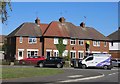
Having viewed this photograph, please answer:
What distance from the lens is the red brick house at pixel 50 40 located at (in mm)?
69375

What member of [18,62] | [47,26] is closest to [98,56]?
[18,62]

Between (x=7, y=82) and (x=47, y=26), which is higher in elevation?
(x=47, y=26)

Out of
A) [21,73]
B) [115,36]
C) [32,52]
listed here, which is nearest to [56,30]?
[32,52]

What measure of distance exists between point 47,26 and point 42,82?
52454mm

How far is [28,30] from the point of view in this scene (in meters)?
71.2

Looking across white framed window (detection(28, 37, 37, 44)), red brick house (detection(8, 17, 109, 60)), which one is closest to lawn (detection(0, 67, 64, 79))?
red brick house (detection(8, 17, 109, 60))

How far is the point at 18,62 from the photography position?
5678cm

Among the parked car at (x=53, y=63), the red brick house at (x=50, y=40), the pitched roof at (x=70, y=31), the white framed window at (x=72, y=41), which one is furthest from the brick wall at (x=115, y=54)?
the parked car at (x=53, y=63)

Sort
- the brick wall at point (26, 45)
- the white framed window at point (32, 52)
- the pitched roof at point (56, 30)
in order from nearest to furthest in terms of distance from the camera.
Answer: the brick wall at point (26, 45)
the white framed window at point (32, 52)
the pitched roof at point (56, 30)

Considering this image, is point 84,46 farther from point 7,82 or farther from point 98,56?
point 7,82

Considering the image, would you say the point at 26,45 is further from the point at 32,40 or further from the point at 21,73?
the point at 21,73

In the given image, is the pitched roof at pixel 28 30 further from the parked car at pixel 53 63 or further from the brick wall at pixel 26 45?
the parked car at pixel 53 63

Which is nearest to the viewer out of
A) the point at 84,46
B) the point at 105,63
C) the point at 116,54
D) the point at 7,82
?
the point at 7,82

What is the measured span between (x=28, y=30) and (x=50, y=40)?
5.30 meters
